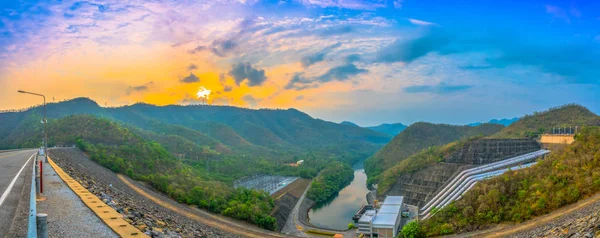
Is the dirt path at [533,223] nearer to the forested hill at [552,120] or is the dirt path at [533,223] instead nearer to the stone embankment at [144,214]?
the stone embankment at [144,214]

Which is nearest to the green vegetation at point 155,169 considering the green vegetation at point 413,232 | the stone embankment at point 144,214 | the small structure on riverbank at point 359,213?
the stone embankment at point 144,214

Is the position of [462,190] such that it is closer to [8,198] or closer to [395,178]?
[395,178]

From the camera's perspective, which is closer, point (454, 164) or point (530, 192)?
point (530, 192)

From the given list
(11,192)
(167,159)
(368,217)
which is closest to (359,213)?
(368,217)

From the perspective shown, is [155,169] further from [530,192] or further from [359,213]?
[530,192]

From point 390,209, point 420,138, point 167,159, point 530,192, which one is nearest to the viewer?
point 530,192

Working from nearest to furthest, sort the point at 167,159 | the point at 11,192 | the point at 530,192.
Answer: the point at 11,192, the point at 530,192, the point at 167,159
